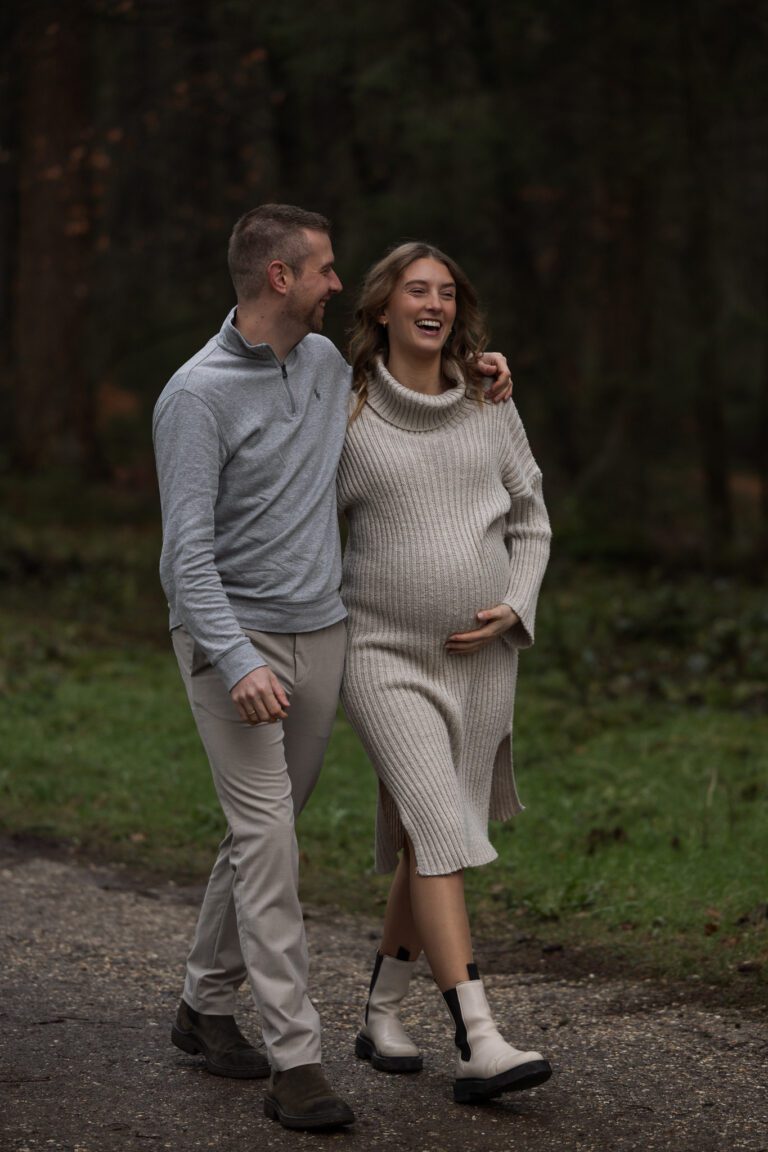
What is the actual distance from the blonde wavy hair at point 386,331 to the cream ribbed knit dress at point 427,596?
0.06 meters

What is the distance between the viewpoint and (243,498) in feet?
14.1

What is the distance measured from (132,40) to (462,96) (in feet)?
54.9

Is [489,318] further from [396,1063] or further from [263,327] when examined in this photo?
[396,1063]

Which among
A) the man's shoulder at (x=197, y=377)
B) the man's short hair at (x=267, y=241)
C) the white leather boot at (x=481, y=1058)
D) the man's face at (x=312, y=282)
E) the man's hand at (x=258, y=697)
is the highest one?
the man's short hair at (x=267, y=241)

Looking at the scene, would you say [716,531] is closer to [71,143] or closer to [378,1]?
[378,1]

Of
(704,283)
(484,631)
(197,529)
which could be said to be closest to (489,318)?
(704,283)

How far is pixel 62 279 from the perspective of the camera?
2047 centimetres

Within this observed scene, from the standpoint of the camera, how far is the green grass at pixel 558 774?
6.47 m

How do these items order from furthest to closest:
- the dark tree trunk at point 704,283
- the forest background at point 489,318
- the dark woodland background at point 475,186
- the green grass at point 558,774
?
the dark tree trunk at point 704,283 < the dark woodland background at point 475,186 < the forest background at point 489,318 < the green grass at point 558,774

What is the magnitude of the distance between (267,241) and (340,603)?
1.04 m

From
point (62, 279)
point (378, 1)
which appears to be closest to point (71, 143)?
point (62, 279)

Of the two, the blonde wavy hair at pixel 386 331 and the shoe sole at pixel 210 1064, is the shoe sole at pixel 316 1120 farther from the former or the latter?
the blonde wavy hair at pixel 386 331

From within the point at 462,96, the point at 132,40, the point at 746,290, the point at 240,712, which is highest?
the point at 132,40

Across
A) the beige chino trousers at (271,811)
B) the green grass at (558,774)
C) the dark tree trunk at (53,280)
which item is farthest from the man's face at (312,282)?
the dark tree trunk at (53,280)
